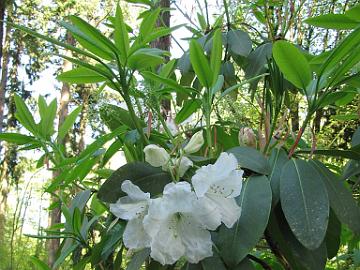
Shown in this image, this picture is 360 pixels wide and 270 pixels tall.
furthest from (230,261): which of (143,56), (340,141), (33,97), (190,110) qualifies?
(33,97)

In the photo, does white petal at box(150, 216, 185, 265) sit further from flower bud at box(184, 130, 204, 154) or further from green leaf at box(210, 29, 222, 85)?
green leaf at box(210, 29, 222, 85)

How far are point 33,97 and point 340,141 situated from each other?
685 cm

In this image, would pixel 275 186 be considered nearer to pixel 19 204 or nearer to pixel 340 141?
pixel 19 204

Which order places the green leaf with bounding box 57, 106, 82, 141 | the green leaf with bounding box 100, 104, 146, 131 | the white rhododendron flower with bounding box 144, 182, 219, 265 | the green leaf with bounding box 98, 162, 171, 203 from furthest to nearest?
the green leaf with bounding box 57, 106, 82, 141 < the green leaf with bounding box 100, 104, 146, 131 < the green leaf with bounding box 98, 162, 171, 203 < the white rhododendron flower with bounding box 144, 182, 219, 265

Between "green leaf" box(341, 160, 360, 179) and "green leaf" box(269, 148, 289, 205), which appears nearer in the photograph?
"green leaf" box(269, 148, 289, 205)

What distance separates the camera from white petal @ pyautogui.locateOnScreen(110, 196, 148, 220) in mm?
582

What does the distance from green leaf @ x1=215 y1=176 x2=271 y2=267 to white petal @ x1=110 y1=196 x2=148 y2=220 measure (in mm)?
104

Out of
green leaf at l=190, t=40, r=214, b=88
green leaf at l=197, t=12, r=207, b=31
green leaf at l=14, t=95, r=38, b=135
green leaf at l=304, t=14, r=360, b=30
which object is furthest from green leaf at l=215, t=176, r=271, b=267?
green leaf at l=197, t=12, r=207, b=31

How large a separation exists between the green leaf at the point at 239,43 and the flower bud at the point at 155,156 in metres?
0.56

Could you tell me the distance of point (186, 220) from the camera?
559mm

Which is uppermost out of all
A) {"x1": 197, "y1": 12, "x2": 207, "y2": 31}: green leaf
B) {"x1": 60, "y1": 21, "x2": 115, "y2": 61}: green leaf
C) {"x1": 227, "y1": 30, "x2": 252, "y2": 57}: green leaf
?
{"x1": 197, "y1": 12, "x2": 207, "y2": 31}: green leaf

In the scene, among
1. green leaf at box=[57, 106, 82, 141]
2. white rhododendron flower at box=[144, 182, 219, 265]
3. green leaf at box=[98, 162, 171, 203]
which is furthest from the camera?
green leaf at box=[57, 106, 82, 141]

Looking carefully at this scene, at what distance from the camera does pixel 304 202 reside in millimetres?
581

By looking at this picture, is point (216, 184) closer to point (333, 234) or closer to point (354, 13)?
point (333, 234)
